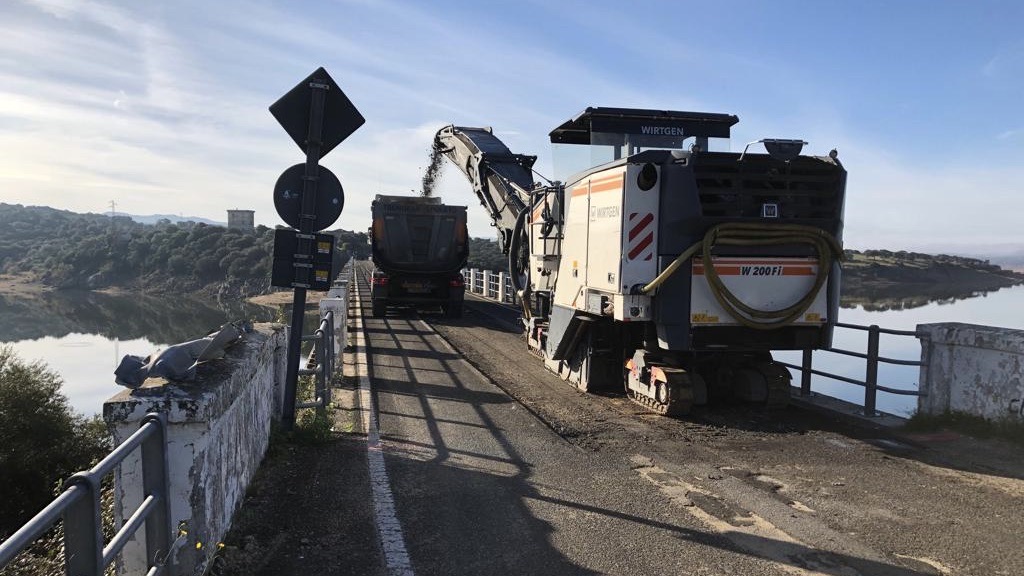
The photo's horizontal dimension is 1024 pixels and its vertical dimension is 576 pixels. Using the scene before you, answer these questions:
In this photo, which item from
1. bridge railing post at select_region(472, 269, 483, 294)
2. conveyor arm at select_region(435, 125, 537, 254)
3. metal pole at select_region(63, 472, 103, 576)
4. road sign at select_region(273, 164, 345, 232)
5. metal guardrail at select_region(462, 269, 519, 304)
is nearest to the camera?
metal pole at select_region(63, 472, 103, 576)

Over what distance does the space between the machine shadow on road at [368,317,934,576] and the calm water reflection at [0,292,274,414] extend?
26.0 feet

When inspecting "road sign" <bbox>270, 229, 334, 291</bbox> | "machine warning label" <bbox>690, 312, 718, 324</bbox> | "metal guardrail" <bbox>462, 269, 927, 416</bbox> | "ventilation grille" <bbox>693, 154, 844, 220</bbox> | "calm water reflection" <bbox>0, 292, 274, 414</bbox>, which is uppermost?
"ventilation grille" <bbox>693, 154, 844, 220</bbox>

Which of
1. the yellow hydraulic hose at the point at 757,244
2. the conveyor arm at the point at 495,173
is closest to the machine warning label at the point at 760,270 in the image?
the yellow hydraulic hose at the point at 757,244

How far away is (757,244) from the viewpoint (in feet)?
24.6

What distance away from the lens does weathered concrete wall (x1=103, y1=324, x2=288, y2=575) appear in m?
3.29

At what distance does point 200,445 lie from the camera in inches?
139

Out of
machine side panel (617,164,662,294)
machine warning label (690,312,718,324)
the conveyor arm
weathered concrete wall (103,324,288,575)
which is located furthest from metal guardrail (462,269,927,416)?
the conveyor arm

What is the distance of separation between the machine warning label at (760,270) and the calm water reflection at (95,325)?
35.7 feet

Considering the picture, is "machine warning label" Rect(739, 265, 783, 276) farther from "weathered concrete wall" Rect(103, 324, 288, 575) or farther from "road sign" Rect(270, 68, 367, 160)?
"weathered concrete wall" Rect(103, 324, 288, 575)

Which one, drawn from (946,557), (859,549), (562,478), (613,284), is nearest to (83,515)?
(562,478)

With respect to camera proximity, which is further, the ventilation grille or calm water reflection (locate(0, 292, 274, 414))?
calm water reflection (locate(0, 292, 274, 414))

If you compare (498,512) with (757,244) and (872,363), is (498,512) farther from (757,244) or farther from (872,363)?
(872,363)

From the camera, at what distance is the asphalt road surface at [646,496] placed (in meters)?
4.12

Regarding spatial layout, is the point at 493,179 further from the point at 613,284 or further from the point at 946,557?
the point at 946,557
